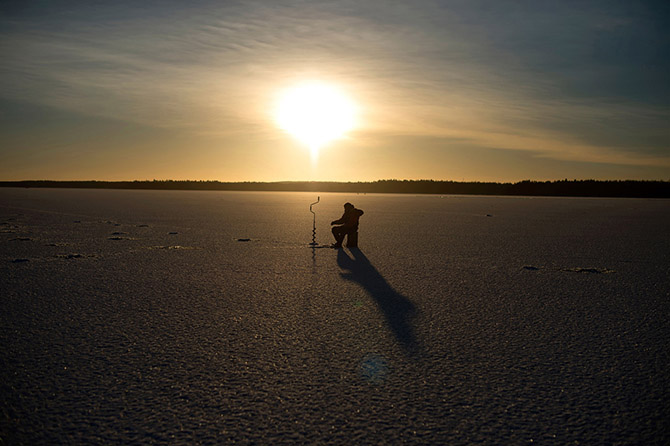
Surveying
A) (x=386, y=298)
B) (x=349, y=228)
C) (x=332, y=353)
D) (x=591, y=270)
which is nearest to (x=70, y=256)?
(x=349, y=228)

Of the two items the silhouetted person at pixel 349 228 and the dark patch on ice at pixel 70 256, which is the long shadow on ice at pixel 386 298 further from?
the dark patch on ice at pixel 70 256

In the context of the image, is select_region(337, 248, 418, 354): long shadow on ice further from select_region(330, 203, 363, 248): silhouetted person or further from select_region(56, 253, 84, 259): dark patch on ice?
select_region(56, 253, 84, 259): dark patch on ice

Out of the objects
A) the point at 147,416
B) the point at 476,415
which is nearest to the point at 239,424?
the point at 147,416

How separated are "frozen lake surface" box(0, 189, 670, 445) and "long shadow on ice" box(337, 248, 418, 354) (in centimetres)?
5

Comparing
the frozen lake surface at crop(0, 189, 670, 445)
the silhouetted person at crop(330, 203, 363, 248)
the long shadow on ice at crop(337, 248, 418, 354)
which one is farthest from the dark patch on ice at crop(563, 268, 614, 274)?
the silhouetted person at crop(330, 203, 363, 248)

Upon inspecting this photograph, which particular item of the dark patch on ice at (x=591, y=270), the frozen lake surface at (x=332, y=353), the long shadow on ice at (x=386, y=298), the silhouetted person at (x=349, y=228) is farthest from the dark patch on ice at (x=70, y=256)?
Answer: the dark patch on ice at (x=591, y=270)

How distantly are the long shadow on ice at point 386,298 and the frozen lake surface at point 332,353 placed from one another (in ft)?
0.15

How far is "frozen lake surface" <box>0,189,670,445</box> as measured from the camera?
3875mm

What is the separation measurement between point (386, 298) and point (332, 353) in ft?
9.96

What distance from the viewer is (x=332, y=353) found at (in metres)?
5.51

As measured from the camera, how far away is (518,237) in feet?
62.5

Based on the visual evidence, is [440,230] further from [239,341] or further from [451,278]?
[239,341]

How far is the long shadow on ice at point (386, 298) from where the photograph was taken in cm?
625

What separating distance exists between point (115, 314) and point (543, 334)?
5.78 meters
